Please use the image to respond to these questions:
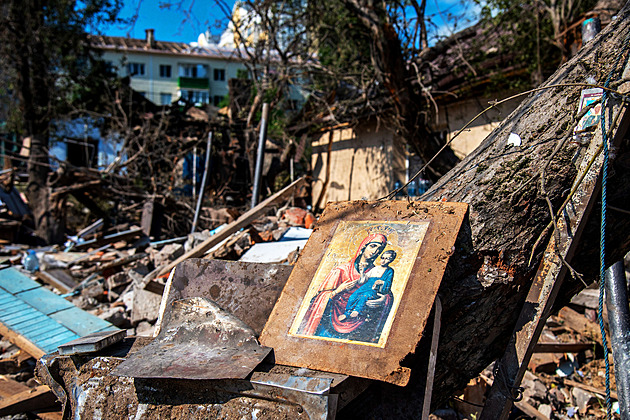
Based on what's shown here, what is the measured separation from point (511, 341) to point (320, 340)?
2.61 ft

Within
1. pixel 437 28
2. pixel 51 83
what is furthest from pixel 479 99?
pixel 51 83

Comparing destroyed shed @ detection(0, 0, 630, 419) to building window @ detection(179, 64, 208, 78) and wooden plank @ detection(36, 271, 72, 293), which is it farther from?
building window @ detection(179, 64, 208, 78)

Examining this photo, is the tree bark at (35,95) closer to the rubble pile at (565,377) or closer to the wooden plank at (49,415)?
the wooden plank at (49,415)

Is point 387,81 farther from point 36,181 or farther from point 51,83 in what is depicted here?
point 51,83

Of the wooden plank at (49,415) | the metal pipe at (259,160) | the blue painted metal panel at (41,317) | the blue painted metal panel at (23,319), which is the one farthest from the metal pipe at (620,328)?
the metal pipe at (259,160)

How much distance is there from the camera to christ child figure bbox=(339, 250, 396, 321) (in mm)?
1702

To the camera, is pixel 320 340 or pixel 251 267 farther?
pixel 251 267

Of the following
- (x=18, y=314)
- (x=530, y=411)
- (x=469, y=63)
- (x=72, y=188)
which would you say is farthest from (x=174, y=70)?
(x=530, y=411)

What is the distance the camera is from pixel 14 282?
15.3 feet

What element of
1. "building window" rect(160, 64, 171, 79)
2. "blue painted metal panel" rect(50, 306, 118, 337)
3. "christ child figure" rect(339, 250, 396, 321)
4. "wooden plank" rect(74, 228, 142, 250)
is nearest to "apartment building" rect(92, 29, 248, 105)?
"building window" rect(160, 64, 171, 79)

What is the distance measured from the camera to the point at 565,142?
1820mm

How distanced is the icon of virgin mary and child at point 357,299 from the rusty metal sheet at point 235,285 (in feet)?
0.97

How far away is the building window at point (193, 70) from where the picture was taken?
34406 millimetres

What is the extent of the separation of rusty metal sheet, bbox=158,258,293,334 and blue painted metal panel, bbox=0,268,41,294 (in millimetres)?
3376
